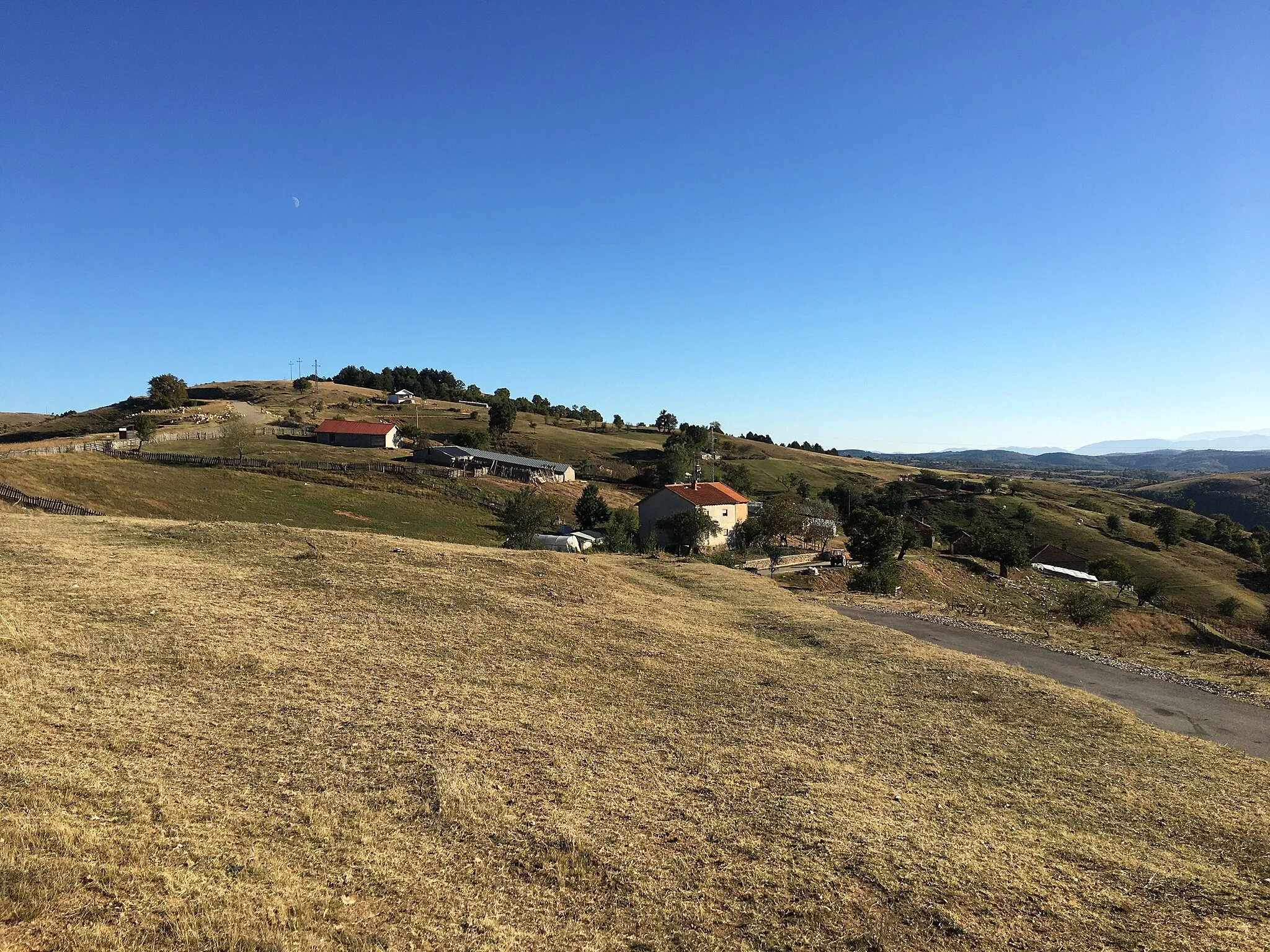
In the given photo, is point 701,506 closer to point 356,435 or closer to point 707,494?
point 707,494

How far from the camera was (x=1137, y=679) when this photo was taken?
79.8ft

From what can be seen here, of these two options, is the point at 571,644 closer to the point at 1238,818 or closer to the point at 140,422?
the point at 1238,818

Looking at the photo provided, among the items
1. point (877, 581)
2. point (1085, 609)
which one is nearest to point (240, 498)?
point (877, 581)

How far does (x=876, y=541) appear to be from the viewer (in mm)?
56500

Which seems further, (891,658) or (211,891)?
(891,658)

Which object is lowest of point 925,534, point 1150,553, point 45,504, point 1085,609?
point 1150,553

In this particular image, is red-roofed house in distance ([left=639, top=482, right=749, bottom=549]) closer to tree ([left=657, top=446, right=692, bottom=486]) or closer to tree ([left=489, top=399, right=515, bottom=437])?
tree ([left=657, top=446, right=692, bottom=486])

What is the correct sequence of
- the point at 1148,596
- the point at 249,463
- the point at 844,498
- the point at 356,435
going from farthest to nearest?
the point at 844,498
the point at 356,435
the point at 249,463
the point at 1148,596

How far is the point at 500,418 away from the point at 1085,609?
114m

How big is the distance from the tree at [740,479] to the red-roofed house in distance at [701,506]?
35.8 metres

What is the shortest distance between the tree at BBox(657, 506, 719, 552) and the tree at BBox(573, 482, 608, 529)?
11529 millimetres

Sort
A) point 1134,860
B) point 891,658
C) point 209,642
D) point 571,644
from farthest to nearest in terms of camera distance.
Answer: point 891,658, point 571,644, point 209,642, point 1134,860

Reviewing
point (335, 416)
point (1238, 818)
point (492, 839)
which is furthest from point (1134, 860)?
point (335, 416)

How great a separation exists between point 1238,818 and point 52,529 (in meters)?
43.1
